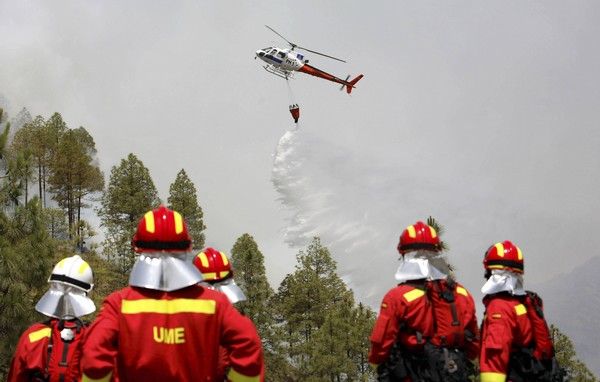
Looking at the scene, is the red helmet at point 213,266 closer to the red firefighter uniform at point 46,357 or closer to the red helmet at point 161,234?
the red firefighter uniform at point 46,357

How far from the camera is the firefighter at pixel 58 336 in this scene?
20.3 ft

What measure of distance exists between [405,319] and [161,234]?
366 centimetres

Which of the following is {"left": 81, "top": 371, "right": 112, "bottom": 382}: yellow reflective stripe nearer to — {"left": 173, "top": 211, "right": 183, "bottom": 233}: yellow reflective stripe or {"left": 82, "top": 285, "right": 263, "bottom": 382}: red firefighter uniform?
{"left": 82, "top": 285, "right": 263, "bottom": 382}: red firefighter uniform

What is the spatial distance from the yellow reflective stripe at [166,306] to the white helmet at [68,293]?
1762mm

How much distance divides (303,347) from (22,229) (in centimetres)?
2993

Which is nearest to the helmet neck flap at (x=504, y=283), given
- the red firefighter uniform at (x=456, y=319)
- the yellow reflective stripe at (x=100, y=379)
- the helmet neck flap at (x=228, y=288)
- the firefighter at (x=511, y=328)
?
the firefighter at (x=511, y=328)

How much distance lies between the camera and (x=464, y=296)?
8141 mm

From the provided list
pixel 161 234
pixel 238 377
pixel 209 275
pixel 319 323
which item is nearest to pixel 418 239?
pixel 209 275

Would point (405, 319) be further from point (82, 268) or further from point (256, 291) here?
point (256, 291)

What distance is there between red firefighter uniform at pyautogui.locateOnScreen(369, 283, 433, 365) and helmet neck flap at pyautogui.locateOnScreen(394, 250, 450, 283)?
118 mm

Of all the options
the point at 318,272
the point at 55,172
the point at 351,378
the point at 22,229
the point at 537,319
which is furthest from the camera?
the point at 55,172

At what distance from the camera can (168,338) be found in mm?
4863

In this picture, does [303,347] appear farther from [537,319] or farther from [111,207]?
[537,319]

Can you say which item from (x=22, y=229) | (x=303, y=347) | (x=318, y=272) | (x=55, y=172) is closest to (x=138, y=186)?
(x=55, y=172)
